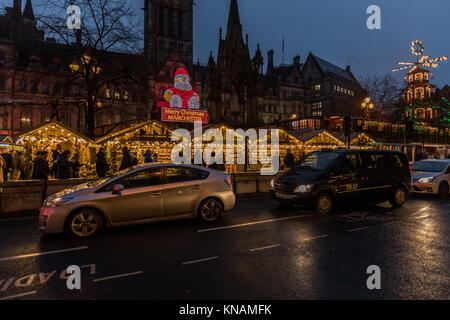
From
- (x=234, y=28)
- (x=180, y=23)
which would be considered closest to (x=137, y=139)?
(x=234, y=28)

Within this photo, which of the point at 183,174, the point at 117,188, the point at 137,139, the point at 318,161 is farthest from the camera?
the point at 137,139

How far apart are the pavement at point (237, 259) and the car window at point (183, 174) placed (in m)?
1.19

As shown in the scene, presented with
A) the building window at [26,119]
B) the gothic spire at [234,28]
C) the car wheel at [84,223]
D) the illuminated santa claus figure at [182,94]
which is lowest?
the car wheel at [84,223]

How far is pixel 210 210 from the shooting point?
23.9 feet

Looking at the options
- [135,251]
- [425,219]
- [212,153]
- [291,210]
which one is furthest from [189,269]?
[212,153]

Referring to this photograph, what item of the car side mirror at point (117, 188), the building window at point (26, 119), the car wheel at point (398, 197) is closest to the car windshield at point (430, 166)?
the car wheel at point (398, 197)

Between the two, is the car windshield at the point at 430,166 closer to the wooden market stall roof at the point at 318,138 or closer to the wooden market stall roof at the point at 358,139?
the wooden market stall roof at the point at 318,138

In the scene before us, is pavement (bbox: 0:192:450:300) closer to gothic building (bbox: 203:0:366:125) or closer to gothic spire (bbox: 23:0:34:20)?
gothic building (bbox: 203:0:366:125)

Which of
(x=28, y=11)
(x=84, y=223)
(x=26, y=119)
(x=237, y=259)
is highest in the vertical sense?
(x=28, y=11)

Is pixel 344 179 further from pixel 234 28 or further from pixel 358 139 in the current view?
pixel 234 28

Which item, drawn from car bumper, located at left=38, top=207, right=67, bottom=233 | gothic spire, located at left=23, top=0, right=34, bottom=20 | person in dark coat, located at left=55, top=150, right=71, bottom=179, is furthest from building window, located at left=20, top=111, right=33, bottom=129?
car bumper, located at left=38, top=207, right=67, bottom=233

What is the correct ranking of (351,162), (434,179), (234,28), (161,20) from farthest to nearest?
(161,20) → (234,28) → (434,179) → (351,162)

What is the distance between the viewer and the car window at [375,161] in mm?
8906

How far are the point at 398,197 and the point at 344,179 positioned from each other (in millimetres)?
2589
